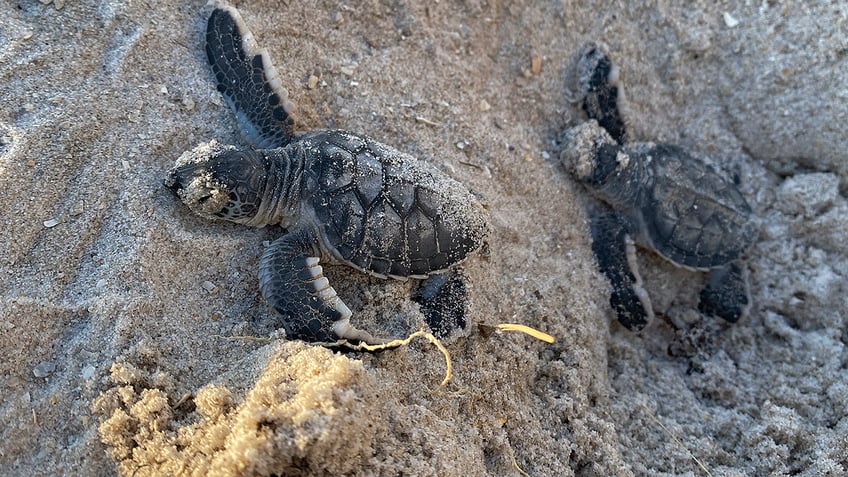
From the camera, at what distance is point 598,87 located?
2.90m

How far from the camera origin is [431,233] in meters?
2.25

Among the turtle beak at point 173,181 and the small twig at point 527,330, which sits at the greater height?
the small twig at point 527,330

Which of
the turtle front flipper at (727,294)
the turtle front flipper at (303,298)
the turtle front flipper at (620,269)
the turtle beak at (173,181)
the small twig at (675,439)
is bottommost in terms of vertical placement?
the turtle front flipper at (303,298)

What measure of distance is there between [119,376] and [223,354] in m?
0.32

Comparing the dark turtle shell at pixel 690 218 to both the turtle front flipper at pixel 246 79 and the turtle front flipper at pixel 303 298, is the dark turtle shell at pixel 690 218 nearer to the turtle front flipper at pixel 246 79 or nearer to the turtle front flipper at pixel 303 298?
the turtle front flipper at pixel 303 298

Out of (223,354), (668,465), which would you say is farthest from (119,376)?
(668,465)

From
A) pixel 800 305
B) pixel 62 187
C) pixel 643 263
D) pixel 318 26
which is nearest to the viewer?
pixel 62 187

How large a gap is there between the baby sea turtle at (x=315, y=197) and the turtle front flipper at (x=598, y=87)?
1020 millimetres

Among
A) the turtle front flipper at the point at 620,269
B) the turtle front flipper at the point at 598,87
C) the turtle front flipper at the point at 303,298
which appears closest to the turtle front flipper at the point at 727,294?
the turtle front flipper at the point at 620,269

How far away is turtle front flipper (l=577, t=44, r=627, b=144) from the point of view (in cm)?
290

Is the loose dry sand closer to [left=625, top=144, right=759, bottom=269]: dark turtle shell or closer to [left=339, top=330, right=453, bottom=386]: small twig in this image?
[left=339, top=330, right=453, bottom=386]: small twig

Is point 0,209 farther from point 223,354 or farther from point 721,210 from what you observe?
point 721,210

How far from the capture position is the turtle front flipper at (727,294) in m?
2.80

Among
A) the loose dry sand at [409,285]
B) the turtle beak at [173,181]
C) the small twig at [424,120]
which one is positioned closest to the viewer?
the loose dry sand at [409,285]
